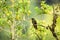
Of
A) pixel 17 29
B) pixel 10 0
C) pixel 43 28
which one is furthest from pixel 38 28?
pixel 10 0

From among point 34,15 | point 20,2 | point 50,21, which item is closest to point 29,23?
Answer: point 34,15

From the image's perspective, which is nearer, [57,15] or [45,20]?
[57,15]

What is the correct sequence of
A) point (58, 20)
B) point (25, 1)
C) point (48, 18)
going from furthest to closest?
point (48, 18), point (58, 20), point (25, 1)

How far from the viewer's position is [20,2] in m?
2.61

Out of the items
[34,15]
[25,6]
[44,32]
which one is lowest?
[44,32]

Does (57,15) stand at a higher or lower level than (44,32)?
higher

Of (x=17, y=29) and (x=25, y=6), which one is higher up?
(x=25, y=6)

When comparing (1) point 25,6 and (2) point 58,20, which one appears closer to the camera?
(1) point 25,6

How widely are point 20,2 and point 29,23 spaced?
0.51 metres

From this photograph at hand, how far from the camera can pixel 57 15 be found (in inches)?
106

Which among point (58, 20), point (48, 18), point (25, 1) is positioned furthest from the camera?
point (48, 18)

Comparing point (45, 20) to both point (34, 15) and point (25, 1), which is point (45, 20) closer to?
point (34, 15)

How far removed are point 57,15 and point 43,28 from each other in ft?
0.90

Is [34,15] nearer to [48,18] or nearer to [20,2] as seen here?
[48,18]
